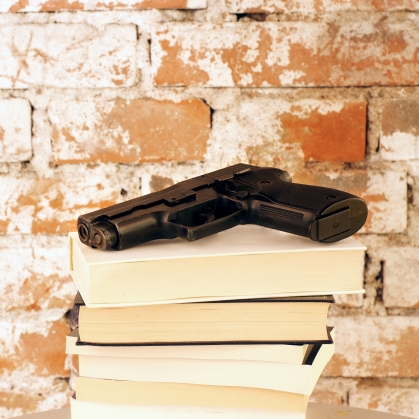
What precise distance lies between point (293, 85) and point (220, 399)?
0.46 m

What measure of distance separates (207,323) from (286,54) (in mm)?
443

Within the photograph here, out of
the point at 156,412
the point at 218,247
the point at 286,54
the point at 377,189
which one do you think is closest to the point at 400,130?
the point at 377,189

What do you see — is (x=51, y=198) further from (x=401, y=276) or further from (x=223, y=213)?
(x=401, y=276)

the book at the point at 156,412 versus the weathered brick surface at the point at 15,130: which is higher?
the weathered brick surface at the point at 15,130

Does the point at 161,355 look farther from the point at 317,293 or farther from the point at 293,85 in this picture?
the point at 293,85

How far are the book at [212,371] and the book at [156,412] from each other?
0.03 metres

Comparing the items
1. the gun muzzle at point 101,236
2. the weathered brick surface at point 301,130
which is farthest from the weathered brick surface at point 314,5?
the gun muzzle at point 101,236

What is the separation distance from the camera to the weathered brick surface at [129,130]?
91 cm

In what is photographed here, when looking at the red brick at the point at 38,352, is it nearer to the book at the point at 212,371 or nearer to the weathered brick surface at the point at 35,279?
the weathered brick surface at the point at 35,279

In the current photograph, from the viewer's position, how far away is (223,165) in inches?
36.6

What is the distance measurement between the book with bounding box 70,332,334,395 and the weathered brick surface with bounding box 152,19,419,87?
1.36 ft

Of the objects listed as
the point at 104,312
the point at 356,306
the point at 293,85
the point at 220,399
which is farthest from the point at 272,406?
the point at 293,85

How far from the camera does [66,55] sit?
90cm

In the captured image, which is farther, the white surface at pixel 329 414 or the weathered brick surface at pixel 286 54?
the weathered brick surface at pixel 286 54
